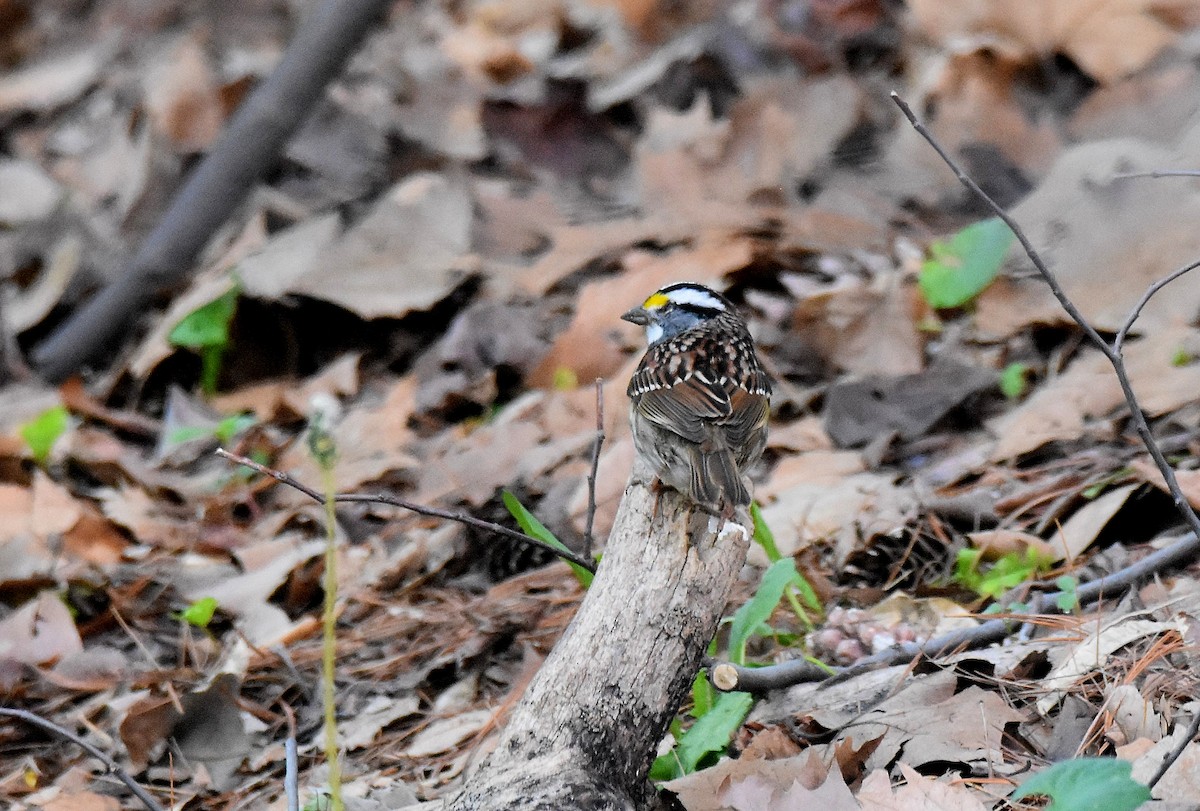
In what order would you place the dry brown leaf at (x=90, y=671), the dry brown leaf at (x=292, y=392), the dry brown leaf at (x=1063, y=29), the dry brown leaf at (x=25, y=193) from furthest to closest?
the dry brown leaf at (x=25, y=193), the dry brown leaf at (x=1063, y=29), the dry brown leaf at (x=292, y=392), the dry brown leaf at (x=90, y=671)

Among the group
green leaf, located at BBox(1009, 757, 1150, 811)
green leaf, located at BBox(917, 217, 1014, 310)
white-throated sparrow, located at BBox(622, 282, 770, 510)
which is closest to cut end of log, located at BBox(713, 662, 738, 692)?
white-throated sparrow, located at BBox(622, 282, 770, 510)

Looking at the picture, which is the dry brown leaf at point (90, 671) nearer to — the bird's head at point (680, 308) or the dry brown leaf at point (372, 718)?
the dry brown leaf at point (372, 718)

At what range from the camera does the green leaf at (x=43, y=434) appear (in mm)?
7016

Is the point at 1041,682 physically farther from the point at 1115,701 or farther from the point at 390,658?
the point at 390,658

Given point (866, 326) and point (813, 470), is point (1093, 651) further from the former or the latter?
point (866, 326)

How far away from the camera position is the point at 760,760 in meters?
3.53

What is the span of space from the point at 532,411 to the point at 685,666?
3309mm

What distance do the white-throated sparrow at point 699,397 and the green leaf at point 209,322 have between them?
2.86 m

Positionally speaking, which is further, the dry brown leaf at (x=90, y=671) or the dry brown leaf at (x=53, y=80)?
the dry brown leaf at (x=53, y=80)

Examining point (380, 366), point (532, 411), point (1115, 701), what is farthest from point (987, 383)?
point (380, 366)

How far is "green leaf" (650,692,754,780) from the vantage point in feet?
12.2

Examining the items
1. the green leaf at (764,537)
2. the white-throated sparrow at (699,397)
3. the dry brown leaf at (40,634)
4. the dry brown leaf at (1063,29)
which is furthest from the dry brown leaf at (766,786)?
the dry brown leaf at (1063,29)

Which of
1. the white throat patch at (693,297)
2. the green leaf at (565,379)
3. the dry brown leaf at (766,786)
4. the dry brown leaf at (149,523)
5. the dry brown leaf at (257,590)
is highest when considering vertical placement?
the white throat patch at (693,297)

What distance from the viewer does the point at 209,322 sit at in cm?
784
